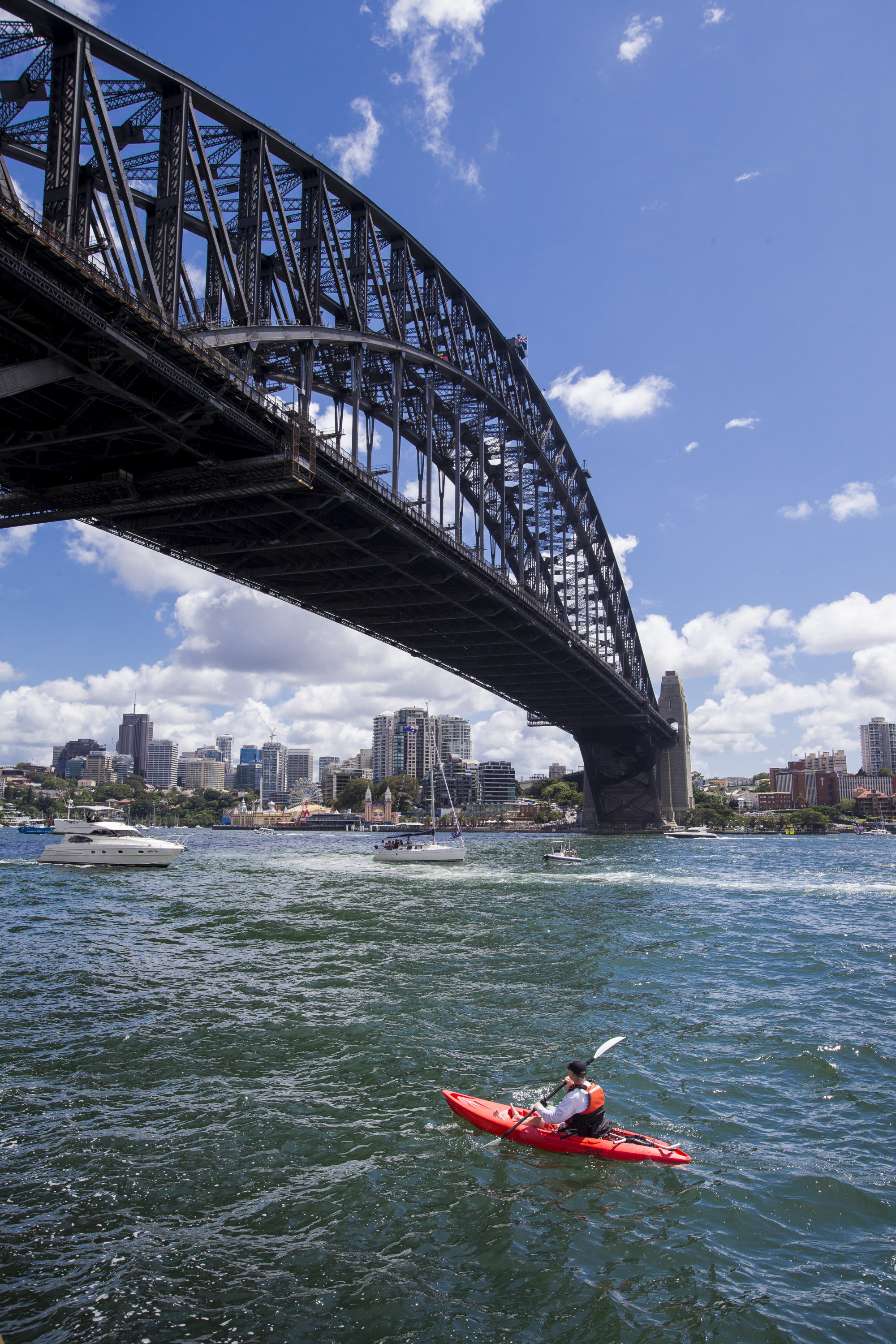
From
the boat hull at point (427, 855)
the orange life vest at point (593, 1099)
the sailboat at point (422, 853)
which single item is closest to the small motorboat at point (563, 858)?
the sailboat at point (422, 853)

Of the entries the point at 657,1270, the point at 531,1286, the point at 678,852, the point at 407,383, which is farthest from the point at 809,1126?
the point at 678,852

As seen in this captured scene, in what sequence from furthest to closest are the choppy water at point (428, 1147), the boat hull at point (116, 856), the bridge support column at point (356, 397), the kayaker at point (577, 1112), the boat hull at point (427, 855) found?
1. the boat hull at point (427, 855)
2. the boat hull at point (116, 856)
3. the bridge support column at point (356, 397)
4. the kayaker at point (577, 1112)
5. the choppy water at point (428, 1147)

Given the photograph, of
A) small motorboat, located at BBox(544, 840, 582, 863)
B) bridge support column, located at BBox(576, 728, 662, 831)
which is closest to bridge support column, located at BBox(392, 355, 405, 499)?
small motorboat, located at BBox(544, 840, 582, 863)

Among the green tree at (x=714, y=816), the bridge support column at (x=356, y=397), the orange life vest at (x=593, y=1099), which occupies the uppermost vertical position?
the bridge support column at (x=356, y=397)

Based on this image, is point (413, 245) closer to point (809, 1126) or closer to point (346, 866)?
point (346, 866)

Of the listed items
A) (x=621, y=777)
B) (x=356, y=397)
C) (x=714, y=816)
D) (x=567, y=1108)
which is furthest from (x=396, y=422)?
(x=714, y=816)

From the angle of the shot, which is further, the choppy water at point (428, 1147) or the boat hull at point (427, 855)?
the boat hull at point (427, 855)

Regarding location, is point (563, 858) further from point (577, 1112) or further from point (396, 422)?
point (577, 1112)

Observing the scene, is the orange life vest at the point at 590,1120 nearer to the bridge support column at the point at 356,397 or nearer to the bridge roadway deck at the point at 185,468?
the bridge roadway deck at the point at 185,468
